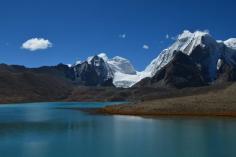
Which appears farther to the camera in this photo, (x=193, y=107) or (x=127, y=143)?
(x=193, y=107)

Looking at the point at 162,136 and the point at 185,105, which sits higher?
the point at 185,105

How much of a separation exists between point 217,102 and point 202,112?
958 centimetres

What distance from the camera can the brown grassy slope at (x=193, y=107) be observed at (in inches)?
4195

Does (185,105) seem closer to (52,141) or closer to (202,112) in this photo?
(202,112)

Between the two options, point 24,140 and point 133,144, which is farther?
point 24,140

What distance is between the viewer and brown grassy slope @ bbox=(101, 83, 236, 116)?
10656 centimetres

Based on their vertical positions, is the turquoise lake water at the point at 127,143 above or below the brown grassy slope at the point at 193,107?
below

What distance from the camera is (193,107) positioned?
368ft

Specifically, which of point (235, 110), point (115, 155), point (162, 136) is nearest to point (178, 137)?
point (162, 136)

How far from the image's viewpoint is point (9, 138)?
194ft

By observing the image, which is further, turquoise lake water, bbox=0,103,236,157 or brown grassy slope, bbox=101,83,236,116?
brown grassy slope, bbox=101,83,236,116

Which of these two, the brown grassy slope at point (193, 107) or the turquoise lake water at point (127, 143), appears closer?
the turquoise lake water at point (127, 143)

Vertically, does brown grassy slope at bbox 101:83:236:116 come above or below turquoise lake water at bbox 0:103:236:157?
above

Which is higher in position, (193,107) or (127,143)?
(193,107)
